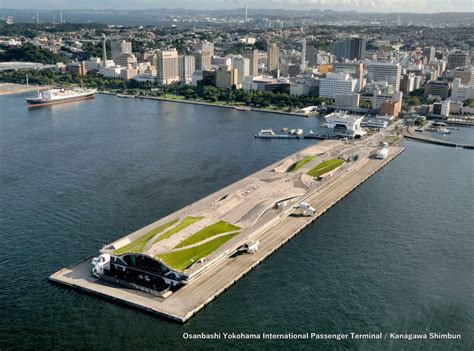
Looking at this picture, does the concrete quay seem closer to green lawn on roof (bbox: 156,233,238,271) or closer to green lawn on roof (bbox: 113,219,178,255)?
green lawn on roof (bbox: 156,233,238,271)

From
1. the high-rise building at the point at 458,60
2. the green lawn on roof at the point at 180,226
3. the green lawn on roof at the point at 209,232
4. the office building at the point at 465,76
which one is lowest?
the green lawn on roof at the point at 209,232

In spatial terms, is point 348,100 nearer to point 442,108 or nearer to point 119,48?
point 442,108

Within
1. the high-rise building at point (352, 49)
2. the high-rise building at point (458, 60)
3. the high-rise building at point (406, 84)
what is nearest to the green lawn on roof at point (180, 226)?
the high-rise building at point (406, 84)

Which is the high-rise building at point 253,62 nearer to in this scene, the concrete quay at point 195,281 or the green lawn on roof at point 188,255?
the concrete quay at point 195,281

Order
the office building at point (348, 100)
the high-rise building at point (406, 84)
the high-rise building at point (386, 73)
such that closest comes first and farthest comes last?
the office building at point (348, 100) < the high-rise building at point (406, 84) < the high-rise building at point (386, 73)

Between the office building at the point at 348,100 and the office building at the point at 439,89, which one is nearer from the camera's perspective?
the office building at the point at 348,100

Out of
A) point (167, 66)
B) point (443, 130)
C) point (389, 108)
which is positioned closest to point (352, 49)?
point (167, 66)

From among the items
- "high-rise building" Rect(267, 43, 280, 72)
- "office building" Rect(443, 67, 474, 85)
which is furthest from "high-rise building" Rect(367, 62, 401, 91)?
"high-rise building" Rect(267, 43, 280, 72)
